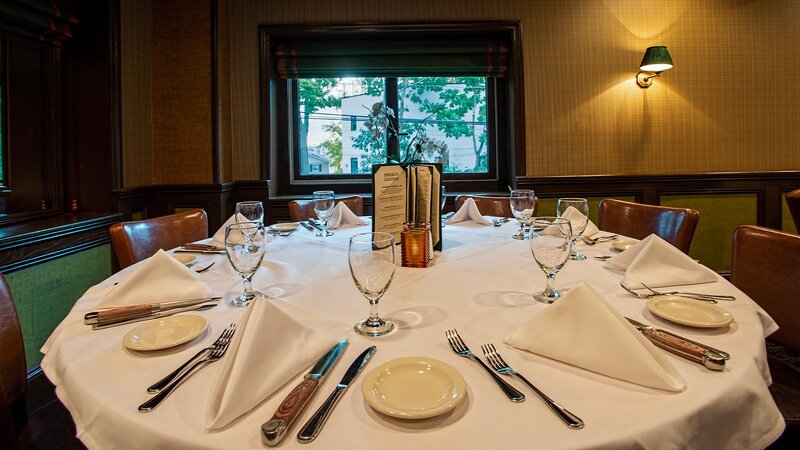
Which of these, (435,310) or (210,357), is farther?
(435,310)

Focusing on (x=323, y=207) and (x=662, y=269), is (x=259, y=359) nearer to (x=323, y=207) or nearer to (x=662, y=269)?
A: (x=662, y=269)

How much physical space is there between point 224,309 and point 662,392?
0.79 meters

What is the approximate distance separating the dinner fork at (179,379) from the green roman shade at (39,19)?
233 cm

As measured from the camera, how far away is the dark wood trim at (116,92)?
252cm

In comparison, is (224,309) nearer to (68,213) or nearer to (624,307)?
(624,307)

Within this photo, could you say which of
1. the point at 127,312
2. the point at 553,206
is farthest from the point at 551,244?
the point at 553,206

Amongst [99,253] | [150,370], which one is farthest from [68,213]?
[150,370]

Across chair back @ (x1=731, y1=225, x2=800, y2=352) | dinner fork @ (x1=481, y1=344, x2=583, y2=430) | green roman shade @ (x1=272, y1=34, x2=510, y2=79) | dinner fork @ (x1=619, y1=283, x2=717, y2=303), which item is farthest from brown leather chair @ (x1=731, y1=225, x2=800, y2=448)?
green roman shade @ (x1=272, y1=34, x2=510, y2=79)

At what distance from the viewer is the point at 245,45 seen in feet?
10.4

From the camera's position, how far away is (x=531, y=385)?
55 centimetres

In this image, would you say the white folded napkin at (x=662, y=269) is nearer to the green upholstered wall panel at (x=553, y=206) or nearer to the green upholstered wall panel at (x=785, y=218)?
the green upholstered wall panel at (x=553, y=206)

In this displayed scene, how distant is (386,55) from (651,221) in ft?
7.63

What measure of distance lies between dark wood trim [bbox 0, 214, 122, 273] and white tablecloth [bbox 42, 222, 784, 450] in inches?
47.9

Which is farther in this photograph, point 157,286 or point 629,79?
point 629,79
